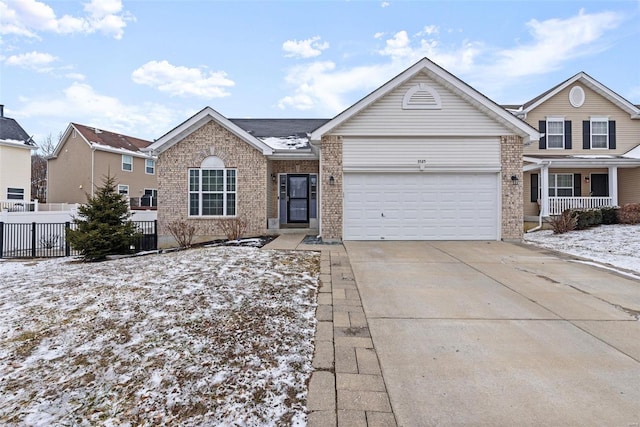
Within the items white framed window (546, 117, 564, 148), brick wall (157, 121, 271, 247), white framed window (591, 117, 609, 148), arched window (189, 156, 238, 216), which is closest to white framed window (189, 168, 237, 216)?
arched window (189, 156, 238, 216)

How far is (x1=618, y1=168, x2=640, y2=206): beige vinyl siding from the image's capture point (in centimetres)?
1706

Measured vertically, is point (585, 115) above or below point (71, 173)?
above

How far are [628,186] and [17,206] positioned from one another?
33.6 meters

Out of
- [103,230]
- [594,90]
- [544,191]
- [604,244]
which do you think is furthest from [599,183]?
[103,230]

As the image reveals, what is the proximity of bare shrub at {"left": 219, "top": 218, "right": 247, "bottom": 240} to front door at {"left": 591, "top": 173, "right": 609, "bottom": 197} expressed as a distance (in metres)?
17.4

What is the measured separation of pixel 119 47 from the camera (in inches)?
547

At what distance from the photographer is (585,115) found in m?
17.3

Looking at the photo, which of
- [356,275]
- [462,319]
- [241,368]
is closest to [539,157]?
[356,275]

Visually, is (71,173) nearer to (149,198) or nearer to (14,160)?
(14,160)

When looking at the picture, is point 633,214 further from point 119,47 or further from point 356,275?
point 119,47

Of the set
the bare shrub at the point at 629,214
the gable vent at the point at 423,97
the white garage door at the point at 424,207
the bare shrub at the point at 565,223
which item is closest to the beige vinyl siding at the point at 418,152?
the white garage door at the point at 424,207

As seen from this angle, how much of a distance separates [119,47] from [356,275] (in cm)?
1396

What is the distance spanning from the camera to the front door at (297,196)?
1434 centimetres

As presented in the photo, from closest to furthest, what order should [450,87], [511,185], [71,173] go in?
[450,87] < [511,185] < [71,173]
